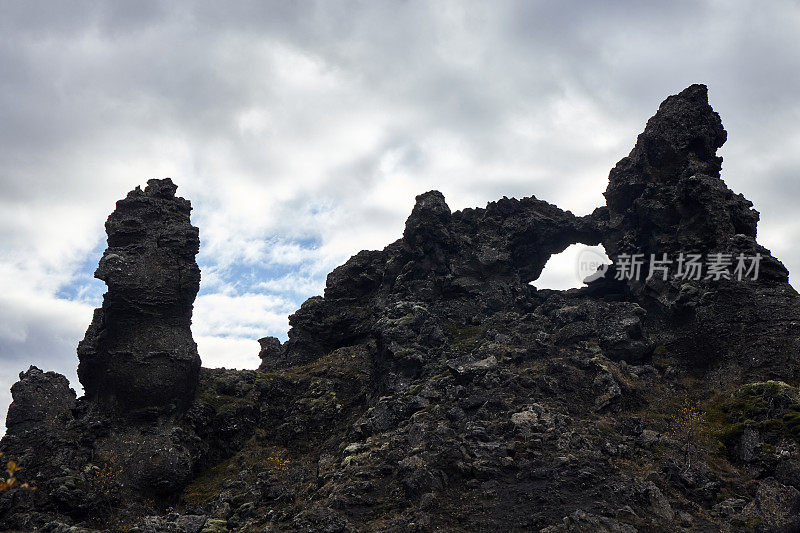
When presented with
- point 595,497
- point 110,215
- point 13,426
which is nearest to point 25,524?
point 13,426

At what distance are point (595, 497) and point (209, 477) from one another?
26941 mm

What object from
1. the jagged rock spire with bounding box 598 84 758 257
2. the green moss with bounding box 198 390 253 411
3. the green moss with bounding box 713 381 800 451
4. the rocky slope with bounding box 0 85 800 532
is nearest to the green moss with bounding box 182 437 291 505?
the rocky slope with bounding box 0 85 800 532

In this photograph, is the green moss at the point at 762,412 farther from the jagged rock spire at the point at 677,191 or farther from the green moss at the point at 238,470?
the green moss at the point at 238,470

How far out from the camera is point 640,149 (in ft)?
157

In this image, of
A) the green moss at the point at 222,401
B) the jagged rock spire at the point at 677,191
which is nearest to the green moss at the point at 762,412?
the jagged rock spire at the point at 677,191

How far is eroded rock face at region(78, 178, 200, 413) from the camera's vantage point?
36.0m

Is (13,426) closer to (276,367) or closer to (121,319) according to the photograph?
(121,319)

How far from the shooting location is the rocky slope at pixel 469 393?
2286 cm

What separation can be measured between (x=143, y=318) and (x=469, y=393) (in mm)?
26150

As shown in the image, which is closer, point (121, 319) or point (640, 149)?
point (121, 319)

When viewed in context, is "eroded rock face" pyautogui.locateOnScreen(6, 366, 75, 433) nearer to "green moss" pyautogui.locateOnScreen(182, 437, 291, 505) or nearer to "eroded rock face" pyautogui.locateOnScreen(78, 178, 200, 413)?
"eroded rock face" pyautogui.locateOnScreen(78, 178, 200, 413)

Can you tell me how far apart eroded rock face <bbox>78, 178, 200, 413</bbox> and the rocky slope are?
0.51ft

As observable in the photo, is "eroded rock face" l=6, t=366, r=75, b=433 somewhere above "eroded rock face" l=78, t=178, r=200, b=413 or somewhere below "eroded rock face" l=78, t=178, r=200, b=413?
below

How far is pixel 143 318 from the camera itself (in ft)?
123
